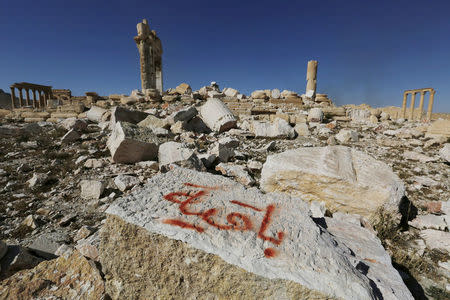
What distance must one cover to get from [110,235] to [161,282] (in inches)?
17.2

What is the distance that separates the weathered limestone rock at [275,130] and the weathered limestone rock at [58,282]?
5391mm

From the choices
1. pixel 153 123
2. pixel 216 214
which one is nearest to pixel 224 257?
pixel 216 214

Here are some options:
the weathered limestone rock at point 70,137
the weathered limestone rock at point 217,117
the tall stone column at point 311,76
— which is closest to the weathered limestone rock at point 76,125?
the weathered limestone rock at point 70,137

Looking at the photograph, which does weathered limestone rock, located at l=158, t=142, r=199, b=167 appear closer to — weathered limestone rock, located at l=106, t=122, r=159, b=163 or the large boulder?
weathered limestone rock, located at l=106, t=122, r=159, b=163

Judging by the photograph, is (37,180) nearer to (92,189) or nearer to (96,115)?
(92,189)

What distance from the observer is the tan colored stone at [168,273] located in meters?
1.06

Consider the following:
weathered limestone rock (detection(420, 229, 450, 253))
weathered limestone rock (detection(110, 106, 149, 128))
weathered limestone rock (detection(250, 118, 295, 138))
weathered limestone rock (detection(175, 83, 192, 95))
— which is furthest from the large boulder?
weathered limestone rock (detection(175, 83, 192, 95))

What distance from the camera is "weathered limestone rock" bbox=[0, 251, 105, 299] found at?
4.17 ft

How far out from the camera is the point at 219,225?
129 centimetres

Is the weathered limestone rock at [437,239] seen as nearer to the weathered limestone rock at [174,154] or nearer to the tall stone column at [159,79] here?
the weathered limestone rock at [174,154]

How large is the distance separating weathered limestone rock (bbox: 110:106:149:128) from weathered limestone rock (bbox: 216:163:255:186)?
3933mm

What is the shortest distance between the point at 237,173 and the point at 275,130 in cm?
339

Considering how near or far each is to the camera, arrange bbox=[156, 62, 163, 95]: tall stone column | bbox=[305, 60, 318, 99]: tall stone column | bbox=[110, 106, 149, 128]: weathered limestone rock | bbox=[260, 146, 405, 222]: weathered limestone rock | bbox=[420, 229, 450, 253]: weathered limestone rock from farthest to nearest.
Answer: bbox=[156, 62, 163, 95]: tall stone column → bbox=[305, 60, 318, 99]: tall stone column → bbox=[110, 106, 149, 128]: weathered limestone rock → bbox=[260, 146, 405, 222]: weathered limestone rock → bbox=[420, 229, 450, 253]: weathered limestone rock

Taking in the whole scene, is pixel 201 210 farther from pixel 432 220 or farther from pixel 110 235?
pixel 432 220
